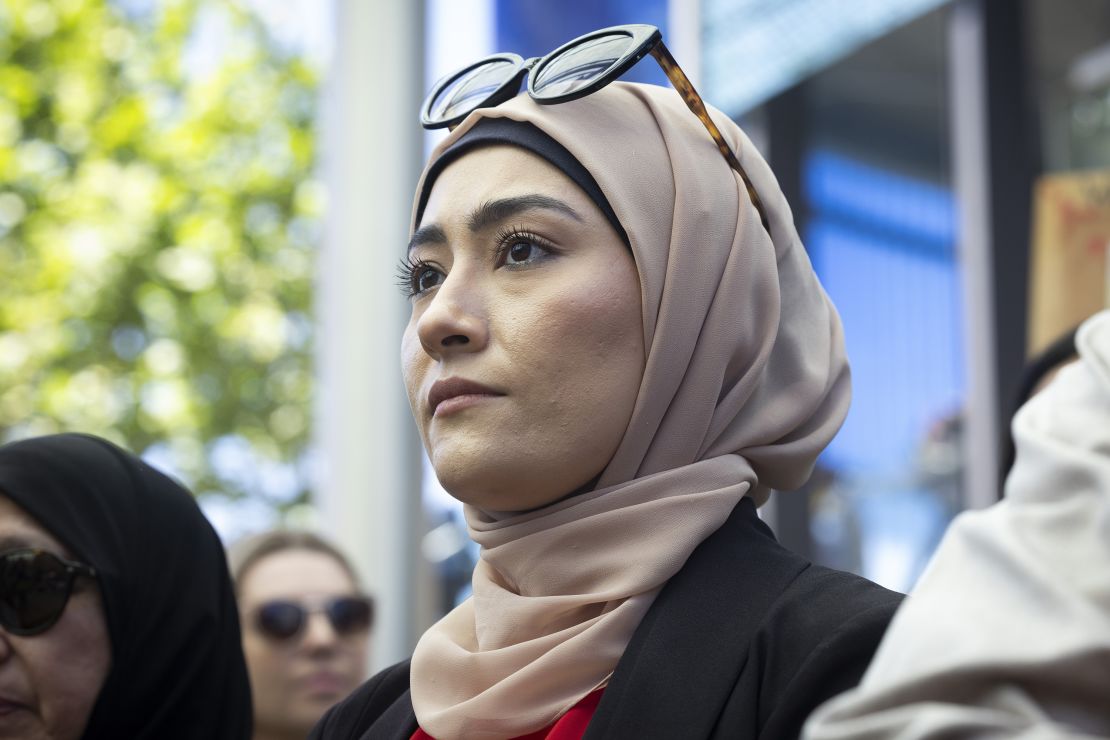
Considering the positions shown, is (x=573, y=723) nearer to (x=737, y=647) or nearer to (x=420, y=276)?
(x=737, y=647)

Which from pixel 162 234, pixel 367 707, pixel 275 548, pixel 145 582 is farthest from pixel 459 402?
pixel 162 234

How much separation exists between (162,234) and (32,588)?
1153 centimetres

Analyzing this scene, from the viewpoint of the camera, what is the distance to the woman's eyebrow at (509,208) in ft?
7.21

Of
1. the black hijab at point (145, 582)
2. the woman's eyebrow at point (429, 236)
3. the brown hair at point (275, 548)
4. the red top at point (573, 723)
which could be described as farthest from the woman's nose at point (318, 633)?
the red top at point (573, 723)

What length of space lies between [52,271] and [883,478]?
969 cm

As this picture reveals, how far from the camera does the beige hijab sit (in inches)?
81.4

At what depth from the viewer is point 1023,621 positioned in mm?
1178

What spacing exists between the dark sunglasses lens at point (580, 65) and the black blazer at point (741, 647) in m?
0.73

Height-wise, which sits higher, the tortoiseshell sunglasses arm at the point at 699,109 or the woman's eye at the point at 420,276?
the tortoiseshell sunglasses arm at the point at 699,109

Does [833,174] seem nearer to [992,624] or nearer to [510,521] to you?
[510,521]

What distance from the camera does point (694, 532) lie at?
6.95 feet

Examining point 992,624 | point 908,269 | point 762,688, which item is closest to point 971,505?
point 908,269

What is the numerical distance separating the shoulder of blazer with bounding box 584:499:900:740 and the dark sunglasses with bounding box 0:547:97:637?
1136 millimetres

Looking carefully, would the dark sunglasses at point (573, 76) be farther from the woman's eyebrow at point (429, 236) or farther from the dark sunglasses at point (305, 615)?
the dark sunglasses at point (305, 615)
